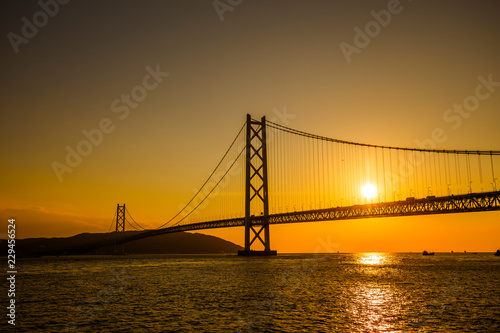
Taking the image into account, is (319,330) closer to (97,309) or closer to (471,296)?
(97,309)

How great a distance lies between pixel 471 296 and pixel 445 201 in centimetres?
3273

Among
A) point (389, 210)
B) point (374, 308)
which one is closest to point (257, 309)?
point (374, 308)

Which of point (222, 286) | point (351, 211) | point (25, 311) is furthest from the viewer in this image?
point (351, 211)

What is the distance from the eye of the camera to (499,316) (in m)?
18.0

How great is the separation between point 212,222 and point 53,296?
60.2 meters

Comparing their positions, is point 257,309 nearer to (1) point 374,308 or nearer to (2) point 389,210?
(1) point 374,308

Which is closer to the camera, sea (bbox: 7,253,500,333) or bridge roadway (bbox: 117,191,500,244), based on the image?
sea (bbox: 7,253,500,333)

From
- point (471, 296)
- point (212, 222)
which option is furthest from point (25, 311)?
point (212, 222)

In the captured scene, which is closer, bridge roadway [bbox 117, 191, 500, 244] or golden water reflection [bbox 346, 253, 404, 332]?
golden water reflection [bbox 346, 253, 404, 332]

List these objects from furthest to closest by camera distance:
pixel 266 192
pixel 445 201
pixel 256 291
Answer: pixel 266 192 → pixel 445 201 → pixel 256 291

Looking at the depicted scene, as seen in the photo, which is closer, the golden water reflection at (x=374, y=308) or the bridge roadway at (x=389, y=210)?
the golden water reflection at (x=374, y=308)

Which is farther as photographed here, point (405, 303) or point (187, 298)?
point (187, 298)

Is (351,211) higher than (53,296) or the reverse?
higher

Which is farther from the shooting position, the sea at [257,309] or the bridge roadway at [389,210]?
the bridge roadway at [389,210]
